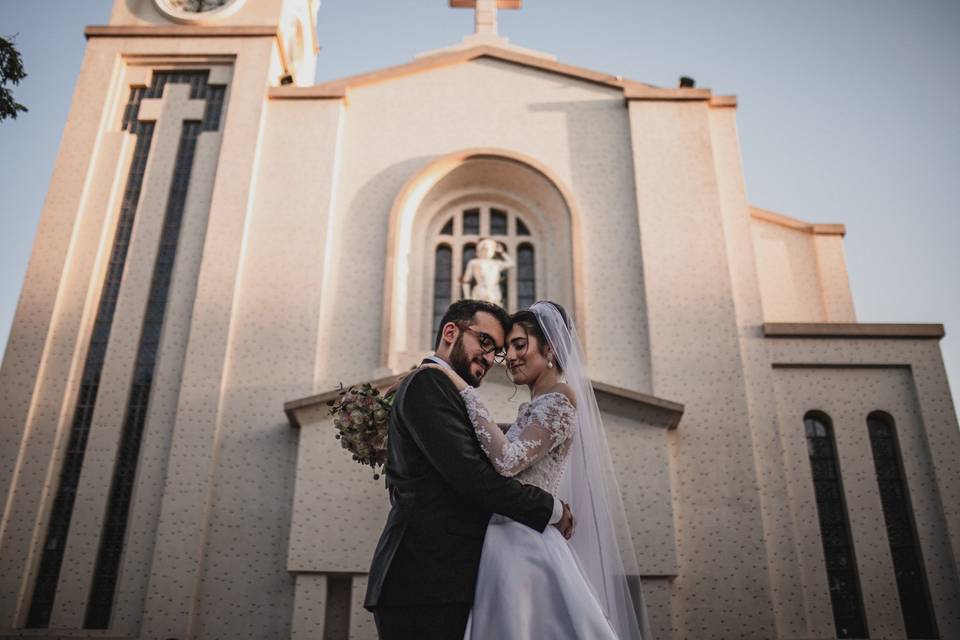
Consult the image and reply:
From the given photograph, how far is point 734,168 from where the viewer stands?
13.1 meters

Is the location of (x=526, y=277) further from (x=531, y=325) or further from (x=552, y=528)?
(x=552, y=528)

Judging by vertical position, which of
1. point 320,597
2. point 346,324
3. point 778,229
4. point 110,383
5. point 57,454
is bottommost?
point 320,597

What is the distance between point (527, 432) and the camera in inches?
148

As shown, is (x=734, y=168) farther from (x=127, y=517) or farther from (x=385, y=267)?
(x=127, y=517)

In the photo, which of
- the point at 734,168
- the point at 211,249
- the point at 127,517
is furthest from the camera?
Result: the point at 734,168

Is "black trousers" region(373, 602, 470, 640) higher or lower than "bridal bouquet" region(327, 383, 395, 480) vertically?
lower

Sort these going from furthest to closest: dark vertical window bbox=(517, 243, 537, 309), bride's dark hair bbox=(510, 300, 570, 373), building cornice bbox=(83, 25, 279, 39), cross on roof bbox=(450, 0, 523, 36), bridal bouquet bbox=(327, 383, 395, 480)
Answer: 1. cross on roof bbox=(450, 0, 523, 36)
2. building cornice bbox=(83, 25, 279, 39)
3. dark vertical window bbox=(517, 243, 537, 309)
4. bridal bouquet bbox=(327, 383, 395, 480)
5. bride's dark hair bbox=(510, 300, 570, 373)

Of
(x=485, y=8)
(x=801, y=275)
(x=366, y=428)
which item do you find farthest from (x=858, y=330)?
(x=485, y=8)

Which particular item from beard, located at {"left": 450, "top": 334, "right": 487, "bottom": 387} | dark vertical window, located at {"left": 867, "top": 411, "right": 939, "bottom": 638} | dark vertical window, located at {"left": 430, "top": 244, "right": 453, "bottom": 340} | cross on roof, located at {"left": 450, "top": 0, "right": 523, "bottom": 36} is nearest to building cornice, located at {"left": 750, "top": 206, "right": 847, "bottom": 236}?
dark vertical window, located at {"left": 867, "top": 411, "right": 939, "bottom": 638}

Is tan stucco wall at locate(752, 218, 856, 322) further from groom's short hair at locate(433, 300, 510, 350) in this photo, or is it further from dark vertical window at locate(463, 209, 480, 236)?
groom's short hair at locate(433, 300, 510, 350)

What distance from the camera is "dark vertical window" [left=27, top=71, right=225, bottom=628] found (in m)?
10.3

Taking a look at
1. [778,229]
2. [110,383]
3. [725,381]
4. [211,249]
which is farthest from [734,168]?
[110,383]

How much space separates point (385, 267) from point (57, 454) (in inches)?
221

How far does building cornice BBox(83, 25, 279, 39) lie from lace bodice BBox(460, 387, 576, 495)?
12521 mm
